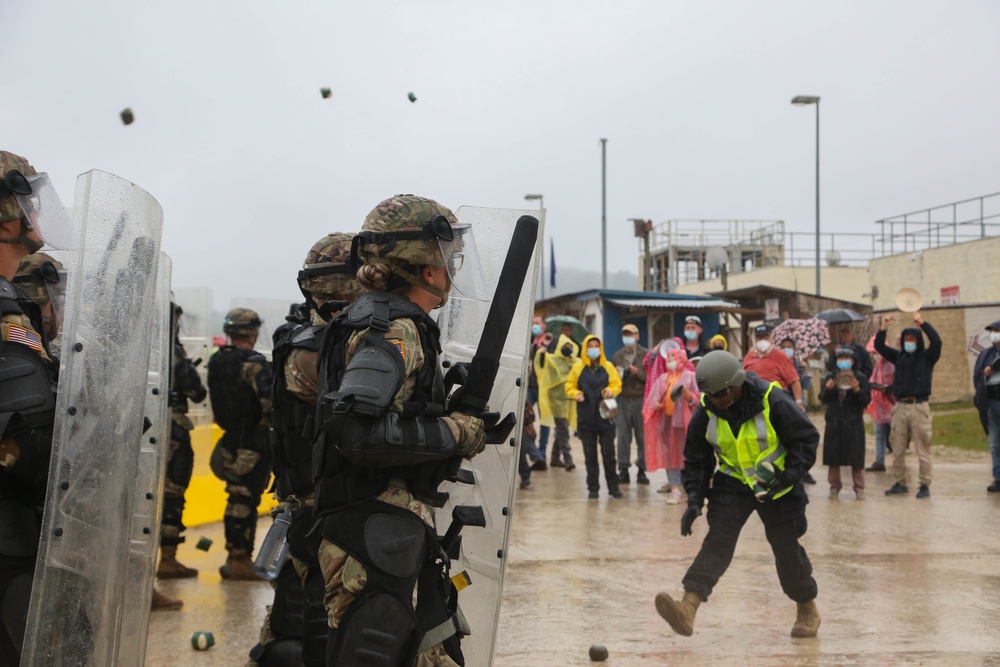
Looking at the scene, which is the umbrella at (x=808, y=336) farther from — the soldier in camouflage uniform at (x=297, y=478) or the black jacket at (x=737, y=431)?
the soldier in camouflage uniform at (x=297, y=478)

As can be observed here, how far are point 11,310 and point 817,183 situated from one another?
76.4 ft

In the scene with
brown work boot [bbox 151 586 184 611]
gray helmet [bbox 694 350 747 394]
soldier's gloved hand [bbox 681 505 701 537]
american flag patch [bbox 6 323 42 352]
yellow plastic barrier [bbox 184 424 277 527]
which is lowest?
brown work boot [bbox 151 586 184 611]

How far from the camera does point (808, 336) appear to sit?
17.7 meters

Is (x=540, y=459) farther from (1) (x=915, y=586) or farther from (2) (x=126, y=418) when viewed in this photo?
(2) (x=126, y=418)

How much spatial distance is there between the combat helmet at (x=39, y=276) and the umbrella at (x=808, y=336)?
1410cm

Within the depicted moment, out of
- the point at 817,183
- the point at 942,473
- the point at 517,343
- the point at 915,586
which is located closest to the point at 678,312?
the point at 817,183

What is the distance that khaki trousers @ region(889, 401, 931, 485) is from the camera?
11023mm

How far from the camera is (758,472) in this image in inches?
225

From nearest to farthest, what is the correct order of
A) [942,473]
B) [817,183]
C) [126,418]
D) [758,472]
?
[126,418], [758,472], [942,473], [817,183]

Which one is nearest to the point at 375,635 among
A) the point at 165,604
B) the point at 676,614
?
the point at 676,614

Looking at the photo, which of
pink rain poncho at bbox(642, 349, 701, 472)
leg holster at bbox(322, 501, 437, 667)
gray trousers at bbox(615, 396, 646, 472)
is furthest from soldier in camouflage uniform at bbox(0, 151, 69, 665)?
gray trousers at bbox(615, 396, 646, 472)

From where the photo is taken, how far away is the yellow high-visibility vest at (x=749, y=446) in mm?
5742

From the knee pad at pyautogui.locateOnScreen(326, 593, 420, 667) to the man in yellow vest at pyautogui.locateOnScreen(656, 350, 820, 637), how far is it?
283 centimetres

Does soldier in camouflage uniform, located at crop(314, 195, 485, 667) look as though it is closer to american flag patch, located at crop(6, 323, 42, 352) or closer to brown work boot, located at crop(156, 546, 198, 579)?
american flag patch, located at crop(6, 323, 42, 352)
